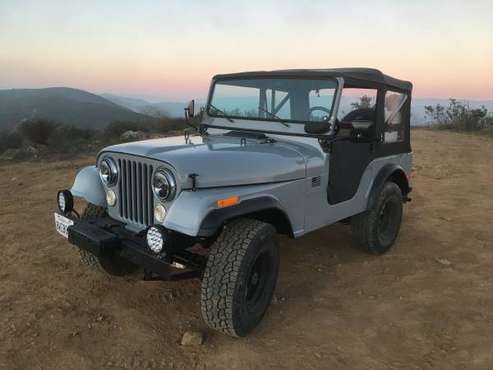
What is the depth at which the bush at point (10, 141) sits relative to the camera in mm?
14328

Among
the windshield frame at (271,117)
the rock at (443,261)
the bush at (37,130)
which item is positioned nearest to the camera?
the windshield frame at (271,117)

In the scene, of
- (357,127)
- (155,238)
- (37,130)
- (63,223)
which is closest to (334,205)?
(357,127)

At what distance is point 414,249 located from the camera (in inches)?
A: 206

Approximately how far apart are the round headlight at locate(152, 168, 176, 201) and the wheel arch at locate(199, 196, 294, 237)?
1.19ft

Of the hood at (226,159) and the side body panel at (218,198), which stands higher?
the hood at (226,159)

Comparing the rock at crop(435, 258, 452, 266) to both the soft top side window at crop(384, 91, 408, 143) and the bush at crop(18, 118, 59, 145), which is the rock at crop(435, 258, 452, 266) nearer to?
the soft top side window at crop(384, 91, 408, 143)

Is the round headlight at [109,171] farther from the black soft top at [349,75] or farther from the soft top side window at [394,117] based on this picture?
the soft top side window at [394,117]

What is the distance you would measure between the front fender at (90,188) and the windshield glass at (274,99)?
4.83 feet

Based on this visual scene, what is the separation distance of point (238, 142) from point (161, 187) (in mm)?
1039

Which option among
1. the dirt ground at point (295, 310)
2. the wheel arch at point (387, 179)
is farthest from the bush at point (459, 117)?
the wheel arch at point (387, 179)

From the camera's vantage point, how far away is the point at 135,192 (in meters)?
3.47

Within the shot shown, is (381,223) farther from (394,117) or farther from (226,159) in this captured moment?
(226,159)

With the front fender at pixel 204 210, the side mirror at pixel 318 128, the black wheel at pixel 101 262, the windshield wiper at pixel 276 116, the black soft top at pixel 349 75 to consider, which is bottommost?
the black wheel at pixel 101 262

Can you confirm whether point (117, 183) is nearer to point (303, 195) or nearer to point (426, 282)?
point (303, 195)
